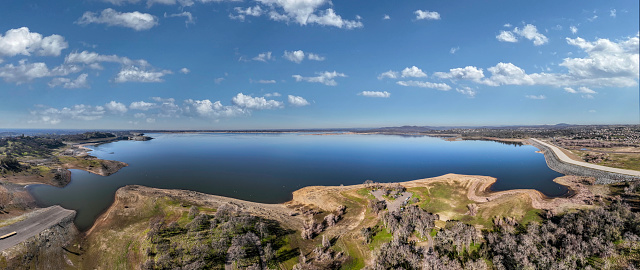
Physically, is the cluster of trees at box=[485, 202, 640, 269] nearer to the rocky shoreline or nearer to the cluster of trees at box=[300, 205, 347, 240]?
the cluster of trees at box=[300, 205, 347, 240]

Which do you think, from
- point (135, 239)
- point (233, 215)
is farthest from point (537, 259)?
point (135, 239)

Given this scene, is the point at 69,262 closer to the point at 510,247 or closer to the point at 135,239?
the point at 135,239

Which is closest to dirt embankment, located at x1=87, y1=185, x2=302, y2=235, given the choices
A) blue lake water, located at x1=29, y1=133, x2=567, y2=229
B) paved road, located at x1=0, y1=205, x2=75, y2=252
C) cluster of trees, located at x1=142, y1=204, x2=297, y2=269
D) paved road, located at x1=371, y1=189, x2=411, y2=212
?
blue lake water, located at x1=29, y1=133, x2=567, y2=229

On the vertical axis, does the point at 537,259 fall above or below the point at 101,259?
above

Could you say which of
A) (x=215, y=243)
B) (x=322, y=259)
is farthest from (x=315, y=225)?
(x=215, y=243)

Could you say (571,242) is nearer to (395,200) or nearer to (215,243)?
(395,200)

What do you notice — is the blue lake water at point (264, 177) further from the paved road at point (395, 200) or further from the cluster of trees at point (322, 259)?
the cluster of trees at point (322, 259)
